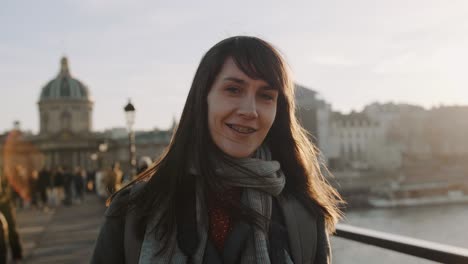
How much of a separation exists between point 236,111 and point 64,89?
A: 76224mm

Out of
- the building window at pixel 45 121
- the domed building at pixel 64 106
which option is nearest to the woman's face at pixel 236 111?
the domed building at pixel 64 106

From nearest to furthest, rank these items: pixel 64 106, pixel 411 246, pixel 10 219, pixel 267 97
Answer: pixel 267 97, pixel 411 246, pixel 10 219, pixel 64 106

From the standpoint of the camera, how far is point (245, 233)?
1662mm

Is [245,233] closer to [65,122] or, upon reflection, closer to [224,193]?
[224,193]

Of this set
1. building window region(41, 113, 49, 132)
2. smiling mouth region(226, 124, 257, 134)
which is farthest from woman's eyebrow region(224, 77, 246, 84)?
building window region(41, 113, 49, 132)

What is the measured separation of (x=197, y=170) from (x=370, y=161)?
7765 centimetres

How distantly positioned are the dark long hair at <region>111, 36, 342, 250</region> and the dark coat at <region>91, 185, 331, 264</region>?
0.11 ft

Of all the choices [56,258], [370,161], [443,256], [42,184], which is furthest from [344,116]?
[443,256]

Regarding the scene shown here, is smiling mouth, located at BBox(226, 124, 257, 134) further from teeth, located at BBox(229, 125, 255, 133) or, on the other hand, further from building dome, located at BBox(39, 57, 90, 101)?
building dome, located at BBox(39, 57, 90, 101)

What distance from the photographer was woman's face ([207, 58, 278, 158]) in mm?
1733

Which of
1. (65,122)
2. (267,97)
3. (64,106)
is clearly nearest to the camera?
(267,97)

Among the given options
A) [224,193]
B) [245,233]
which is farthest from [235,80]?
[245,233]

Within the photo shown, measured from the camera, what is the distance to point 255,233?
167 cm

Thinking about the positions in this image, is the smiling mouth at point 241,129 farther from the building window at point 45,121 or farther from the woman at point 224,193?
the building window at point 45,121
